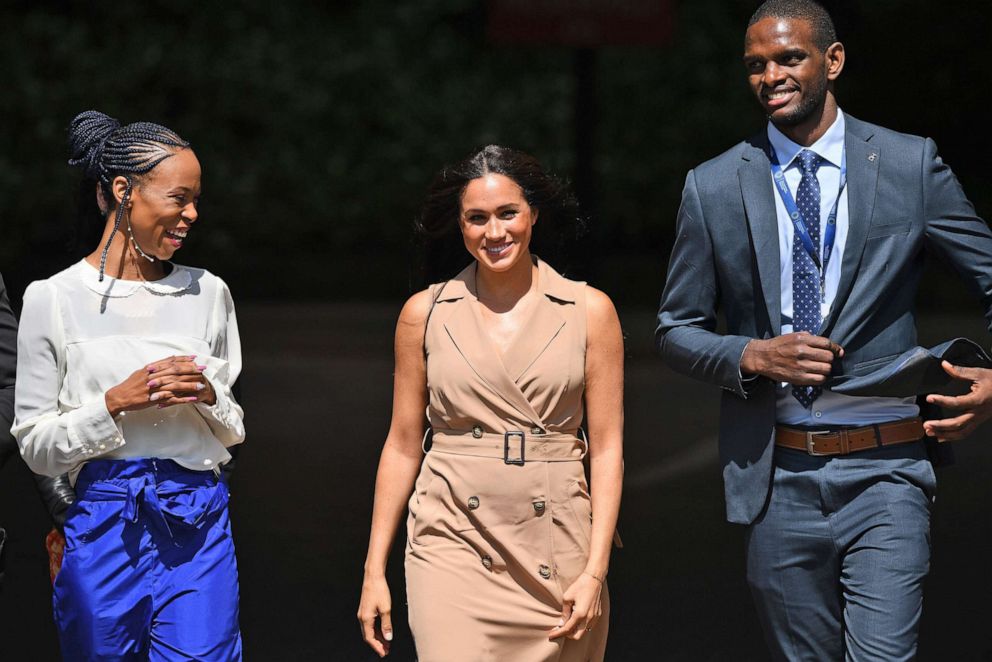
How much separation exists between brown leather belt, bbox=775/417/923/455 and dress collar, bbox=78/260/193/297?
156 centimetres

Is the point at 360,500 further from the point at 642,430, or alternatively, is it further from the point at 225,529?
the point at 225,529

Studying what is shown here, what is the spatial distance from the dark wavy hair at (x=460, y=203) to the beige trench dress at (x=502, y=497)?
24 centimetres

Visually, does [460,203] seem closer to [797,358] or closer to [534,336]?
[534,336]

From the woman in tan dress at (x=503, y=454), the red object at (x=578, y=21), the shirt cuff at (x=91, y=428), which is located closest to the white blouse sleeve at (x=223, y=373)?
the shirt cuff at (x=91, y=428)

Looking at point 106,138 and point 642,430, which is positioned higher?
point 106,138

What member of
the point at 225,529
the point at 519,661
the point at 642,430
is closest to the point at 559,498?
the point at 519,661

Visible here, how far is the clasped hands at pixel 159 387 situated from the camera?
13.5 ft

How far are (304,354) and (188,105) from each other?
7.11 meters

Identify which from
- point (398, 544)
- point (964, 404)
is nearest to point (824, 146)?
point (964, 404)

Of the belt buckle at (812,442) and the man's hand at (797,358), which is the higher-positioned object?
the man's hand at (797,358)

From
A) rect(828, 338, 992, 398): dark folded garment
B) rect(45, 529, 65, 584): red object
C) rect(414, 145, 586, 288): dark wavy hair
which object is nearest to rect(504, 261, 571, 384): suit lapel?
rect(414, 145, 586, 288): dark wavy hair

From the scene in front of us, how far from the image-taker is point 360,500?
1033cm

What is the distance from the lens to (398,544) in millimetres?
9164

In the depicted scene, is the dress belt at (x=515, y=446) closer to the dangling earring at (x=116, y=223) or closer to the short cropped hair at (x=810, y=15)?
the dangling earring at (x=116, y=223)
